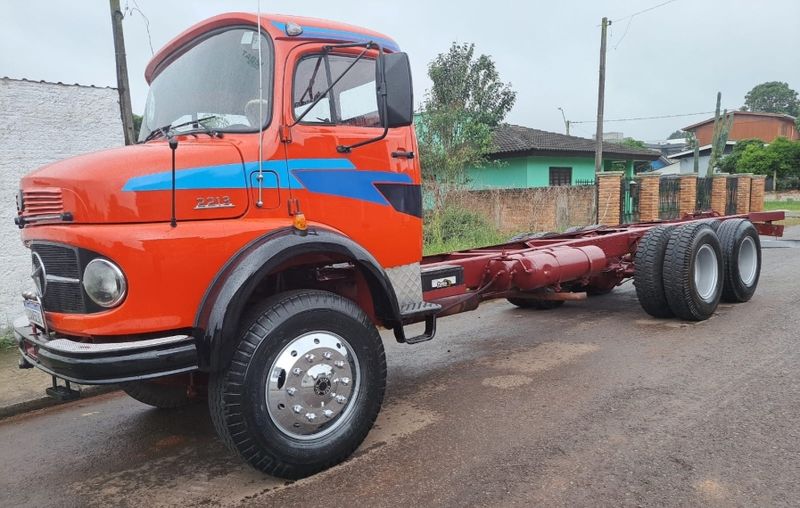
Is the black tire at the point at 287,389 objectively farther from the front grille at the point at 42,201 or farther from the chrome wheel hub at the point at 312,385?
the front grille at the point at 42,201

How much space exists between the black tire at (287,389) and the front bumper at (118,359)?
0.25m

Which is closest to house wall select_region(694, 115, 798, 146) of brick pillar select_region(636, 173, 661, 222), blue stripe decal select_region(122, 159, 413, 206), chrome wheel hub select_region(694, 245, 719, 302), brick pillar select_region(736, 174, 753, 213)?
brick pillar select_region(736, 174, 753, 213)

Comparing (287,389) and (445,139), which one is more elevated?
(445,139)

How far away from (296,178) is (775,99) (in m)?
109

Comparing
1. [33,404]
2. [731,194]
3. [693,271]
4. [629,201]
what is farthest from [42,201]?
[731,194]

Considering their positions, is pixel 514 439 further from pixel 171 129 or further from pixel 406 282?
pixel 171 129

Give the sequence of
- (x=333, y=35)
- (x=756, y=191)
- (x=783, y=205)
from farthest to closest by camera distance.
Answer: (x=783, y=205) < (x=756, y=191) < (x=333, y=35)

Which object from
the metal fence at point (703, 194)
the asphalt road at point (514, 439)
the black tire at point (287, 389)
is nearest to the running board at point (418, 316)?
the black tire at point (287, 389)

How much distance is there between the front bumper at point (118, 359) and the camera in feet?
8.70

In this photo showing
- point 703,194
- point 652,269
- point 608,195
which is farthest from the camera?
point 703,194

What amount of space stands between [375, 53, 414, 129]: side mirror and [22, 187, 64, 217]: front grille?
1732 mm

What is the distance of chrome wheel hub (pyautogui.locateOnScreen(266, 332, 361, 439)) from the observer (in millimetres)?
3068

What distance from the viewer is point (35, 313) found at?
125 inches

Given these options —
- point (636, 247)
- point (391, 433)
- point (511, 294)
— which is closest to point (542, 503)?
point (391, 433)
